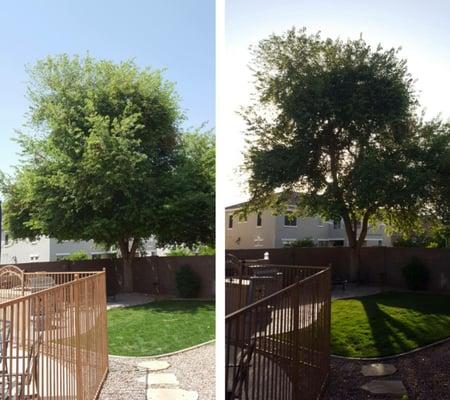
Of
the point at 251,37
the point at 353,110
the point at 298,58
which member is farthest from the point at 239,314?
the point at 251,37

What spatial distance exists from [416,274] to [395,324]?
0.66ft

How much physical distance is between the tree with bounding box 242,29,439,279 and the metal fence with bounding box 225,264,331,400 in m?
0.21

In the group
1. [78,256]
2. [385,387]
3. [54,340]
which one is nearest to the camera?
[385,387]

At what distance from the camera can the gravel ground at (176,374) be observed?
2.94 m

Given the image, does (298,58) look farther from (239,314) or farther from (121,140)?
(121,140)

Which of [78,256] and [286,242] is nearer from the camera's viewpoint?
[286,242]

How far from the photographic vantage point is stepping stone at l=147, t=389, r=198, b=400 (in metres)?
2.86

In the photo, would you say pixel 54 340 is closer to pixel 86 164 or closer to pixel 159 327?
pixel 159 327

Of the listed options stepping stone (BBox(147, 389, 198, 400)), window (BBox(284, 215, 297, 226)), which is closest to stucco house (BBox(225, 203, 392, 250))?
window (BBox(284, 215, 297, 226))

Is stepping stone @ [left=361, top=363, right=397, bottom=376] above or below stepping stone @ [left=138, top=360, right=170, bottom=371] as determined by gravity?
above

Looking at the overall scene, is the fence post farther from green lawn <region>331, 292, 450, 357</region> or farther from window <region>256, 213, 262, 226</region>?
green lawn <region>331, 292, 450, 357</region>

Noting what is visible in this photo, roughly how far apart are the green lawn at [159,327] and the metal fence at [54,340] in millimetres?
130

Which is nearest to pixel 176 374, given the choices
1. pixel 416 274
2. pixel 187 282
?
pixel 187 282

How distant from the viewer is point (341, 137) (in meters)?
1.83
